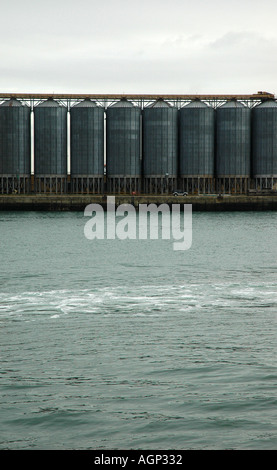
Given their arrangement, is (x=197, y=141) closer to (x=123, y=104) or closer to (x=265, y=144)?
(x=265, y=144)

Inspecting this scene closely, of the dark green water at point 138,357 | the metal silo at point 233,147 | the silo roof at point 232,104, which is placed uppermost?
the silo roof at point 232,104

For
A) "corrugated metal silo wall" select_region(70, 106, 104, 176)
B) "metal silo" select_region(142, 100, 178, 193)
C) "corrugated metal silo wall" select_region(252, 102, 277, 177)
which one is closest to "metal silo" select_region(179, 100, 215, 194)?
"metal silo" select_region(142, 100, 178, 193)

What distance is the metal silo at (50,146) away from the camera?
396 ft

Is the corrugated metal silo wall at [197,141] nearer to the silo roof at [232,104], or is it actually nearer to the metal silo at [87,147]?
the silo roof at [232,104]

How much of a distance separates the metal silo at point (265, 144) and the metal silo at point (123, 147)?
1850 centimetres

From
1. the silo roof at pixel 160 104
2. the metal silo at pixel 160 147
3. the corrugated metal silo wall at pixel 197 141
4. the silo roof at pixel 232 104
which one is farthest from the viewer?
the silo roof at pixel 232 104

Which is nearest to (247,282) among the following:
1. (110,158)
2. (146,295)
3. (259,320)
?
(146,295)

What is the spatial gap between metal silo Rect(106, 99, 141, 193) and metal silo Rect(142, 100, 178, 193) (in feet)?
4.64

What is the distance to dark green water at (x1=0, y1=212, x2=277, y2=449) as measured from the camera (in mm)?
16250

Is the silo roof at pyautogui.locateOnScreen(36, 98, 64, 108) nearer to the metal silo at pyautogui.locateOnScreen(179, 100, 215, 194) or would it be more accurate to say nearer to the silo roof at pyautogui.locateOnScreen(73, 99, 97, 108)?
the silo roof at pyautogui.locateOnScreen(73, 99, 97, 108)

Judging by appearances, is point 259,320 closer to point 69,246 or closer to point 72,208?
point 69,246

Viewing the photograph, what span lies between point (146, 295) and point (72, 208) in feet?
259

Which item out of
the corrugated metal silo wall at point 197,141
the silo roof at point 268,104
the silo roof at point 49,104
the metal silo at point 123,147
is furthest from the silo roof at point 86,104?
the silo roof at point 268,104

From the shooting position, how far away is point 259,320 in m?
26.4
